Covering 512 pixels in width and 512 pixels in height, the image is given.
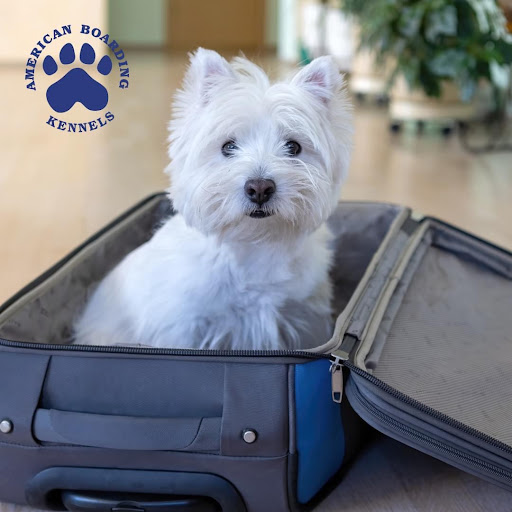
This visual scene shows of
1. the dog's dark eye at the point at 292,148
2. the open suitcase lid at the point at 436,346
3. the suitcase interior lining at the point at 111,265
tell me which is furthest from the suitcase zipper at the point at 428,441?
the suitcase interior lining at the point at 111,265

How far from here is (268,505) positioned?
4.25 ft

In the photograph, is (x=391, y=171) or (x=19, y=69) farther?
(x=19, y=69)

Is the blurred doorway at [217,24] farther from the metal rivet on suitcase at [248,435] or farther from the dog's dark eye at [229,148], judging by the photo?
the metal rivet on suitcase at [248,435]

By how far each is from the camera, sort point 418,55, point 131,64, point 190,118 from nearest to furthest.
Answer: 1. point 190,118
2. point 418,55
3. point 131,64

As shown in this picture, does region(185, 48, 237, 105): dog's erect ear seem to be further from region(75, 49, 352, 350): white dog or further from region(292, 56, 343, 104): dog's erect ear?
region(292, 56, 343, 104): dog's erect ear

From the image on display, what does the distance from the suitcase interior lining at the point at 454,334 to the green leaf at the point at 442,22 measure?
2276 mm

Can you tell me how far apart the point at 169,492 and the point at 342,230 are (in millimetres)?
1103

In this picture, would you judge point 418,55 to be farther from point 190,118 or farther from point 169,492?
point 169,492

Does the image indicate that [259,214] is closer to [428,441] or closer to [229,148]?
[229,148]

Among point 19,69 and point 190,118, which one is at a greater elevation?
point 190,118

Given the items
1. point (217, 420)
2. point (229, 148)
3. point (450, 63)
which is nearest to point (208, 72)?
point (229, 148)

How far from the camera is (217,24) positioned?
10.1 metres

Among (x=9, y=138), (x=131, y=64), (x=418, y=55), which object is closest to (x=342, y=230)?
(x=418, y=55)

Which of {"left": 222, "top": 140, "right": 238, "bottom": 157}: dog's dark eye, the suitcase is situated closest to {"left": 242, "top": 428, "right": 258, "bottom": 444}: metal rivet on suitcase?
the suitcase
